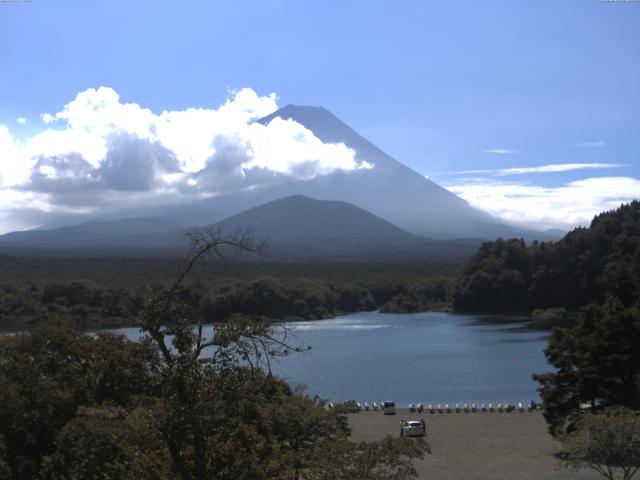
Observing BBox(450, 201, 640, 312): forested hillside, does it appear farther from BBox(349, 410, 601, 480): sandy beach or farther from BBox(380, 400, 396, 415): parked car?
BBox(349, 410, 601, 480): sandy beach

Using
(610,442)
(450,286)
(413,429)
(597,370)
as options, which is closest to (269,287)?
(450,286)

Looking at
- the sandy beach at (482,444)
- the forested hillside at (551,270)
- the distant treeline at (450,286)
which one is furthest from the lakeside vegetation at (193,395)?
the forested hillside at (551,270)

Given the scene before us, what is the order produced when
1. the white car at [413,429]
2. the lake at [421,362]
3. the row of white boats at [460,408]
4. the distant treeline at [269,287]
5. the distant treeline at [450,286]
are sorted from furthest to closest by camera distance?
the distant treeline at [450,286]
the distant treeline at [269,287]
the lake at [421,362]
the row of white boats at [460,408]
the white car at [413,429]

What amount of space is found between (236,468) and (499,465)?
1136 cm

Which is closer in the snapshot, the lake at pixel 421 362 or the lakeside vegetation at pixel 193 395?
the lakeside vegetation at pixel 193 395

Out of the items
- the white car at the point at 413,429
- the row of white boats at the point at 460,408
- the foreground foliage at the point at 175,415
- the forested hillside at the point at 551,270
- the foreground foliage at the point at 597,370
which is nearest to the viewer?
the foreground foliage at the point at 175,415

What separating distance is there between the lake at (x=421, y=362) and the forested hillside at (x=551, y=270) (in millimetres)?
5290

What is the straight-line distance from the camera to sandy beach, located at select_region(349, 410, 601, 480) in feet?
48.4

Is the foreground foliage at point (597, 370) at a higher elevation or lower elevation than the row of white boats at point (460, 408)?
higher

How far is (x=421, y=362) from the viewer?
117ft

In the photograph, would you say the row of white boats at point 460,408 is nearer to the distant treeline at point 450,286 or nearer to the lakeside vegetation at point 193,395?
the lakeside vegetation at point 193,395

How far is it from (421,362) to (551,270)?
24993mm

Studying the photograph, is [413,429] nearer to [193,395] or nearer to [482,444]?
[482,444]

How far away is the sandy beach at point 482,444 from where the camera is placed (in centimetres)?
1476
